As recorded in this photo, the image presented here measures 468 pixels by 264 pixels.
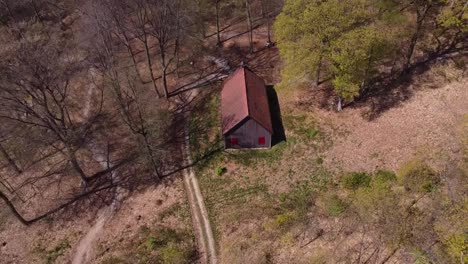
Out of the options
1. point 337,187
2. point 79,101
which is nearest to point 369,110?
point 337,187

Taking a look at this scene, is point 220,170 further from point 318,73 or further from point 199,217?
point 318,73

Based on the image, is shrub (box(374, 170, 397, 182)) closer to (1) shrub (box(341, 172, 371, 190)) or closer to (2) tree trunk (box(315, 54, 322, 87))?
(1) shrub (box(341, 172, 371, 190))

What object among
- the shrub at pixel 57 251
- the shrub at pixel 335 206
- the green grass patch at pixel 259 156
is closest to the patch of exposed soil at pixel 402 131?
the shrub at pixel 335 206

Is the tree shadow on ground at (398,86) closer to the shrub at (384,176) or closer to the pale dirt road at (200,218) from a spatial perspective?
the shrub at (384,176)

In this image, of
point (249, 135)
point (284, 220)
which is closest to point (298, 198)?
point (284, 220)

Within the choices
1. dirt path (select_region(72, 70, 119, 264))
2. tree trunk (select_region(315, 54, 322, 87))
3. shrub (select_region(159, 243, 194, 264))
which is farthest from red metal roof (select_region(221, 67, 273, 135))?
dirt path (select_region(72, 70, 119, 264))

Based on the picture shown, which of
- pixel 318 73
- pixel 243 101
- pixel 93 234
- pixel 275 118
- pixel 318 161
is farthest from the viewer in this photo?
pixel 275 118
